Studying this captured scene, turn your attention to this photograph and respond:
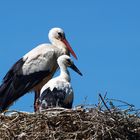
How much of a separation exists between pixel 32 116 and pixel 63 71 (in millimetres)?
Result: 2060

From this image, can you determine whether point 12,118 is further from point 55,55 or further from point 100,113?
point 55,55

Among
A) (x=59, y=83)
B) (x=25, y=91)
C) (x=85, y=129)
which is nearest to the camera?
(x=85, y=129)

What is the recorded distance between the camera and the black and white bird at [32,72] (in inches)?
534

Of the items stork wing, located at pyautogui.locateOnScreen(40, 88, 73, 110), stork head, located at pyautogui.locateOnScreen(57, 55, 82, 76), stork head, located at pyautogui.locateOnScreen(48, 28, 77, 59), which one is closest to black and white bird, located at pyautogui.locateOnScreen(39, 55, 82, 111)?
stork wing, located at pyautogui.locateOnScreen(40, 88, 73, 110)

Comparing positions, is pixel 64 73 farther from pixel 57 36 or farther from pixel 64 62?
pixel 57 36

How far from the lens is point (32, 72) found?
1383 centimetres

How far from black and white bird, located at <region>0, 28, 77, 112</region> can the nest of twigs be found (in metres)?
3.57

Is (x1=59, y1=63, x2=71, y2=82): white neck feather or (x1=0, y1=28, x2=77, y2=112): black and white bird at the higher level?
(x1=0, y1=28, x2=77, y2=112): black and white bird

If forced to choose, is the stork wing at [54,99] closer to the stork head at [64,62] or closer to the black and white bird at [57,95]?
the black and white bird at [57,95]

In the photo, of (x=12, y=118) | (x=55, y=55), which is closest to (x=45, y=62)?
(x=55, y=55)

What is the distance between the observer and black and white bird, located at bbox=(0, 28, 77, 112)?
44.5ft

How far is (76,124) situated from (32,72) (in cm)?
416

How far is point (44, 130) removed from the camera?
9.73m

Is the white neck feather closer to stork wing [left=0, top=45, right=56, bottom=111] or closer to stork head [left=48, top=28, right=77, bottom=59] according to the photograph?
stork wing [left=0, top=45, right=56, bottom=111]
